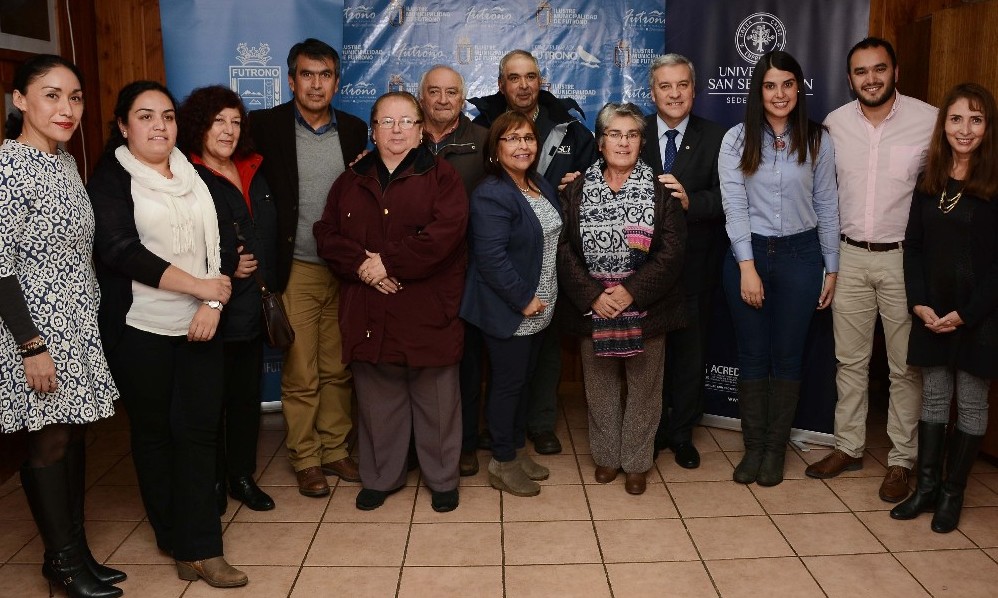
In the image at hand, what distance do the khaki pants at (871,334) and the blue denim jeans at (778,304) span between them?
13 centimetres

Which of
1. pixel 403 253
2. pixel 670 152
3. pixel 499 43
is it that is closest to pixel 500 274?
pixel 403 253

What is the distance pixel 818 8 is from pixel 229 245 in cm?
300

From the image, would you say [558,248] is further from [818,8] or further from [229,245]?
[818,8]

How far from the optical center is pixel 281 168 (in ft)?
11.0

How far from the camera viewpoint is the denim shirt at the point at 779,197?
3410 mm

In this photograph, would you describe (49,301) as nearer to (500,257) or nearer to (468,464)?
(500,257)

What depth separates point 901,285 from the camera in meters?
3.35

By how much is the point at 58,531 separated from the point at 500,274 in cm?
168

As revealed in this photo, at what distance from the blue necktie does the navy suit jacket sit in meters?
0.73

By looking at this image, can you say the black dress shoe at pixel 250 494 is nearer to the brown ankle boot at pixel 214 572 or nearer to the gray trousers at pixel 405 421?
the gray trousers at pixel 405 421

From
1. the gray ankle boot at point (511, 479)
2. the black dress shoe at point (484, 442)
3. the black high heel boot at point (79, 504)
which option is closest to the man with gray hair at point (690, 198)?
the gray ankle boot at point (511, 479)

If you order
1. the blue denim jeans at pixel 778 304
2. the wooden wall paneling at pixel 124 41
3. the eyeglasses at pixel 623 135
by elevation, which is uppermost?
the wooden wall paneling at pixel 124 41

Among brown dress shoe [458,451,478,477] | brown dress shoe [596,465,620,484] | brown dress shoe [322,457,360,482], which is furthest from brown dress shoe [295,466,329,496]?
brown dress shoe [596,465,620,484]

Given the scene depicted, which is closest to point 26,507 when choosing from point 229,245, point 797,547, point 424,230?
point 229,245
